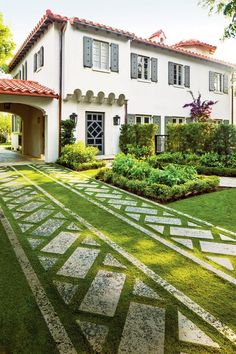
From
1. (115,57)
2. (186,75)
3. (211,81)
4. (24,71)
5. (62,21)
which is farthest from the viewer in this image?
(211,81)

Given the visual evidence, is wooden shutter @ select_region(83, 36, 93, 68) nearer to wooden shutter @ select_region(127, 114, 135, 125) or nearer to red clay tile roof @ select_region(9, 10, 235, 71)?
red clay tile roof @ select_region(9, 10, 235, 71)

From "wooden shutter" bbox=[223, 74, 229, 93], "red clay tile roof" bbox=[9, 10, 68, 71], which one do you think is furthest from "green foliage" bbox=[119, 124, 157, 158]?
"wooden shutter" bbox=[223, 74, 229, 93]

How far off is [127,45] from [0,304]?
1533 centimetres

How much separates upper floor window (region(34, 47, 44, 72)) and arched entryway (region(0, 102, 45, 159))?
2322 mm

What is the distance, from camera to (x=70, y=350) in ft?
7.48

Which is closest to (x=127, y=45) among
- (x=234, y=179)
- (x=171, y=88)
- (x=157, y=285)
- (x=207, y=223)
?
(x=171, y=88)

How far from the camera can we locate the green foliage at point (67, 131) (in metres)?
14.1

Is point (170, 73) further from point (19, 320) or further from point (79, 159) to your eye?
point (19, 320)

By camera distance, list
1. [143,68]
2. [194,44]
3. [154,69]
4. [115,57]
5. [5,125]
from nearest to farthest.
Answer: [115,57]
[143,68]
[154,69]
[194,44]
[5,125]

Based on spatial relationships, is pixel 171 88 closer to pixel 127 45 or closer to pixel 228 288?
pixel 127 45

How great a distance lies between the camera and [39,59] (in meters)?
15.9

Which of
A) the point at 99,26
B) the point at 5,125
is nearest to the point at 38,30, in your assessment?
the point at 99,26

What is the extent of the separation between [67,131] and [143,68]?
643 cm

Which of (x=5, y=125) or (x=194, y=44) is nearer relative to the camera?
(x=194, y=44)
